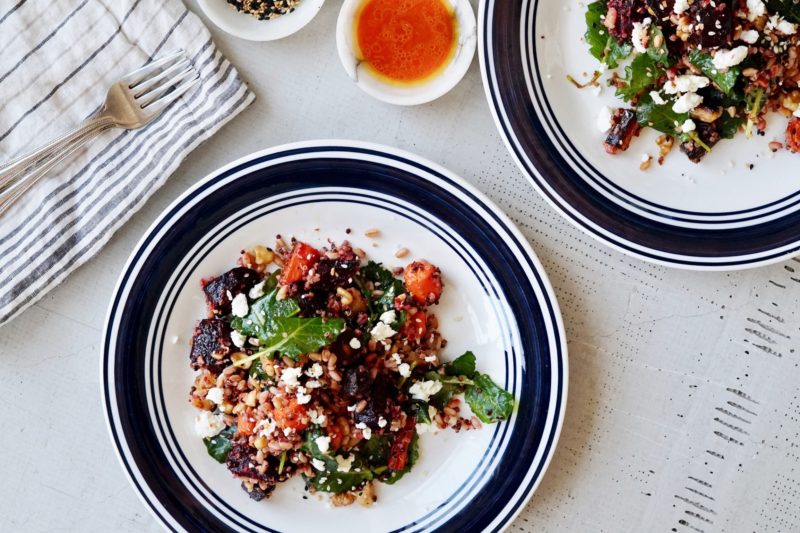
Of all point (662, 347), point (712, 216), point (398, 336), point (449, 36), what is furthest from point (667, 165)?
point (398, 336)

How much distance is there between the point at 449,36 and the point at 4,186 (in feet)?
4.64

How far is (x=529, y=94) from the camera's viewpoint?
196 cm

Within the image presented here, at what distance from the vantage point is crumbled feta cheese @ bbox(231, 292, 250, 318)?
1951 mm

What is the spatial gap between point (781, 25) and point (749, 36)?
8cm

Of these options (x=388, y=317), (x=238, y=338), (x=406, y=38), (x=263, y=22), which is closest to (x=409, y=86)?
(x=406, y=38)

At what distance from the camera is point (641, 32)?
6.04ft

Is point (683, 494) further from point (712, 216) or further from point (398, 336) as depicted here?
point (398, 336)

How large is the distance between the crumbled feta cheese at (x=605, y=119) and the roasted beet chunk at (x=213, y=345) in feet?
4.11

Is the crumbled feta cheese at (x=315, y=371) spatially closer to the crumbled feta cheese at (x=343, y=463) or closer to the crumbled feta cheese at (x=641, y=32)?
the crumbled feta cheese at (x=343, y=463)

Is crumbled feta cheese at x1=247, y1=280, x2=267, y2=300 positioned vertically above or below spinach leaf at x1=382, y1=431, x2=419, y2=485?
above

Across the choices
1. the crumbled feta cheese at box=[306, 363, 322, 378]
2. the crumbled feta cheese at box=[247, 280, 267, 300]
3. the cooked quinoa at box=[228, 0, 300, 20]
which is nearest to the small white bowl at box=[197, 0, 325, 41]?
the cooked quinoa at box=[228, 0, 300, 20]

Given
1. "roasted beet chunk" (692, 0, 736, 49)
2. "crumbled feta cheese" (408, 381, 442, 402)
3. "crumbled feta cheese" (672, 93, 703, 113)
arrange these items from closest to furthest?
"roasted beet chunk" (692, 0, 736, 49) → "crumbled feta cheese" (672, 93, 703, 113) → "crumbled feta cheese" (408, 381, 442, 402)

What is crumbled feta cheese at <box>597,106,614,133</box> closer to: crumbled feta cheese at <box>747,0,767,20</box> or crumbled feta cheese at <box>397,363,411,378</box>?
crumbled feta cheese at <box>747,0,767,20</box>

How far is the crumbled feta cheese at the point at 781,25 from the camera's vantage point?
178 centimetres
